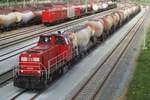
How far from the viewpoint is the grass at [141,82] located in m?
18.2

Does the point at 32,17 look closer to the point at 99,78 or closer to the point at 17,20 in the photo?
the point at 17,20

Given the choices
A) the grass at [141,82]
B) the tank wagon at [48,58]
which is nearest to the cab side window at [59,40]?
the tank wagon at [48,58]

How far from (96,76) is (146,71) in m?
3.39

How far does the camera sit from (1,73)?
78.3ft

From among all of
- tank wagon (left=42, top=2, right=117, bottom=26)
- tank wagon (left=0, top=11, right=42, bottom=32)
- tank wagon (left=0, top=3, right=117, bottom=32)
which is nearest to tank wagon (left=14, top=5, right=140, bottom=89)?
tank wagon (left=0, top=11, right=42, bottom=32)

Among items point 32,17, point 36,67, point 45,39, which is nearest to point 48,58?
point 36,67

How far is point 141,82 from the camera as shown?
21.0 metres

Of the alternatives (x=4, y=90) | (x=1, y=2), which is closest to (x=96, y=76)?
(x=4, y=90)

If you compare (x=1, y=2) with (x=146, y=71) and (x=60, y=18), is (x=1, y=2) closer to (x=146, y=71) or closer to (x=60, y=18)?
(x=60, y=18)

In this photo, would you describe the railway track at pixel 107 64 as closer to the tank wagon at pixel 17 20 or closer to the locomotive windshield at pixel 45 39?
the locomotive windshield at pixel 45 39

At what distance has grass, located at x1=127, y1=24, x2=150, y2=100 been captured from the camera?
18.2 meters

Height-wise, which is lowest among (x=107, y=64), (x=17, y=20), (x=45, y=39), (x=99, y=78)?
(x=107, y=64)

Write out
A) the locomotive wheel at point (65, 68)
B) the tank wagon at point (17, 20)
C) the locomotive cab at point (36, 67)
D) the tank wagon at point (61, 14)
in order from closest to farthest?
the locomotive cab at point (36, 67) < the locomotive wheel at point (65, 68) < the tank wagon at point (17, 20) < the tank wagon at point (61, 14)

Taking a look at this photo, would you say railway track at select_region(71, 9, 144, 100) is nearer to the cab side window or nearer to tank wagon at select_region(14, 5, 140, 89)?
tank wagon at select_region(14, 5, 140, 89)
